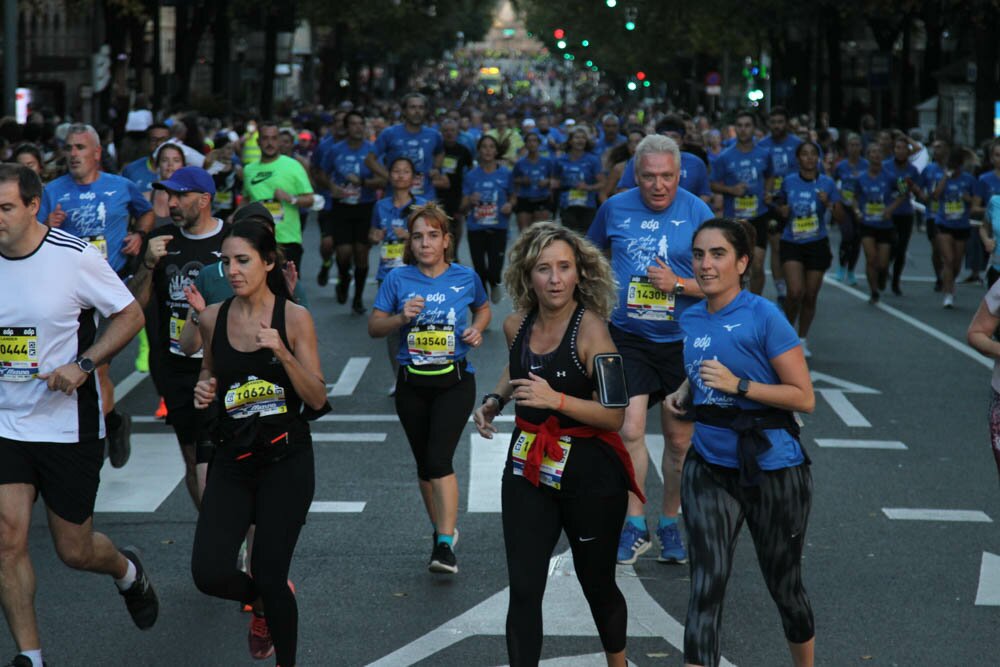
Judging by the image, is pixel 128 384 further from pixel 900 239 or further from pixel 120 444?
pixel 900 239

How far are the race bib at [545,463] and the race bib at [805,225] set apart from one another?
9902 mm

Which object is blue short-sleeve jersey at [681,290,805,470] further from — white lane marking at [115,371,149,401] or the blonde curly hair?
white lane marking at [115,371,149,401]

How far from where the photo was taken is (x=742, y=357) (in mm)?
6039

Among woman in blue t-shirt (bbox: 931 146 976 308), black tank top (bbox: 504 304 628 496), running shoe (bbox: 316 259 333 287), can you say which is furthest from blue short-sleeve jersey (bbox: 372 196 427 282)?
woman in blue t-shirt (bbox: 931 146 976 308)

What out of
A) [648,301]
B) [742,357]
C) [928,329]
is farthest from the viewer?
[928,329]

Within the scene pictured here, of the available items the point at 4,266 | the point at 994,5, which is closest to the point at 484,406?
the point at 4,266

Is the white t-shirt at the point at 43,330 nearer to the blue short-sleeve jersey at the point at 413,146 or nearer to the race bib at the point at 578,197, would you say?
the blue short-sleeve jersey at the point at 413,146

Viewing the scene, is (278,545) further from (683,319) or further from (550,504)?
(683,319)

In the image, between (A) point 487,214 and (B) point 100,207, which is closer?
(B) point 100,207

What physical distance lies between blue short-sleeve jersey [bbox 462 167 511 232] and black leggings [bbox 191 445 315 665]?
38.9 ft

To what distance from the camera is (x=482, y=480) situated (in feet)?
34.1

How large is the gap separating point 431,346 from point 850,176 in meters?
13.1

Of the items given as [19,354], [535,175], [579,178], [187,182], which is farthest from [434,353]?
[535,175]

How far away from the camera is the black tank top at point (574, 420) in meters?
5.95
